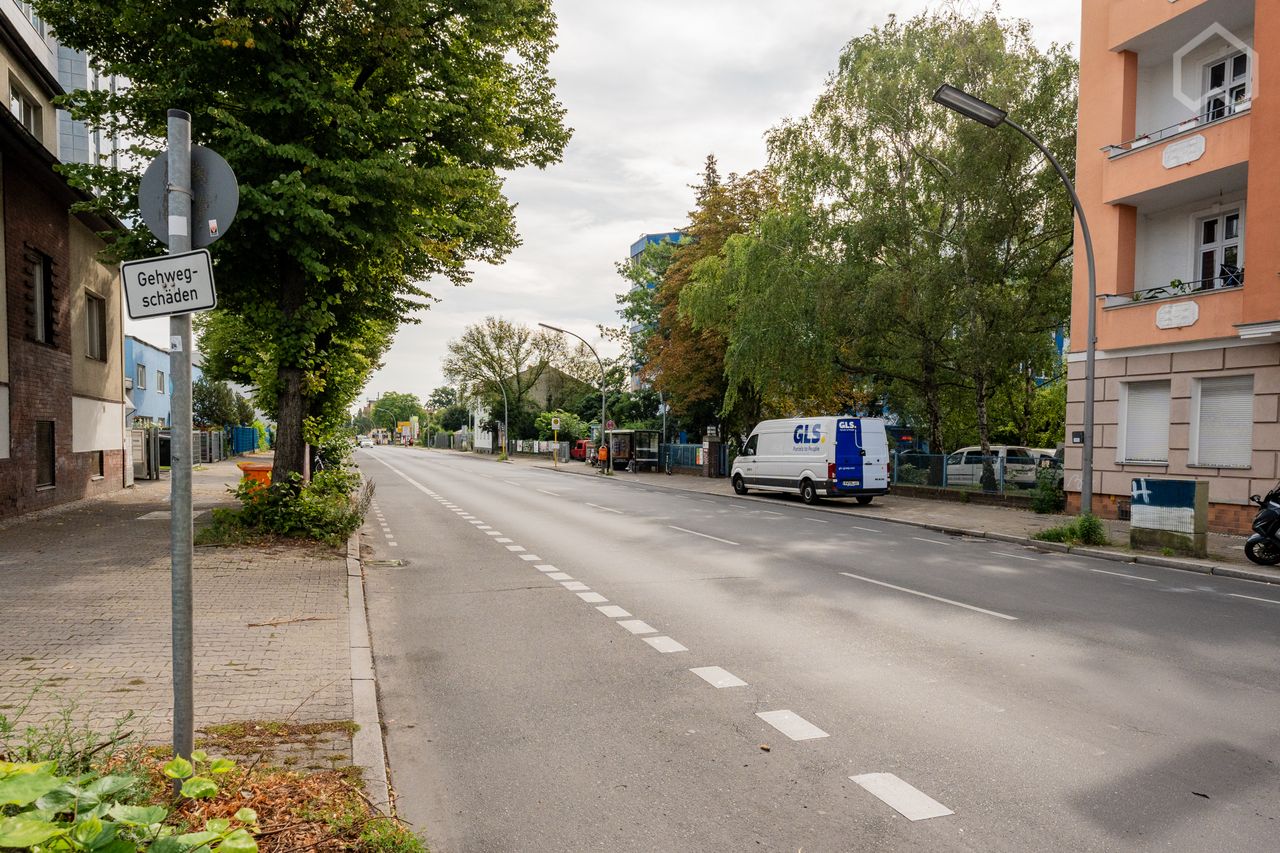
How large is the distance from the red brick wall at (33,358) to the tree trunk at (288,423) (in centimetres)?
540

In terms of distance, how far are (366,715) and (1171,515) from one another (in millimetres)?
12918

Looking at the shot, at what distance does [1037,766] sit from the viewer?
438 centimetres

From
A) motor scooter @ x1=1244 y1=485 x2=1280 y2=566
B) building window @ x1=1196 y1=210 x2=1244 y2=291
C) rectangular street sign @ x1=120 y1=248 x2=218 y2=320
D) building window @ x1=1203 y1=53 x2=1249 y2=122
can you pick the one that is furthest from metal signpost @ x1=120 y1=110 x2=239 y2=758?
building window @ x1=1203 y1=53 x2=1249 y2=122

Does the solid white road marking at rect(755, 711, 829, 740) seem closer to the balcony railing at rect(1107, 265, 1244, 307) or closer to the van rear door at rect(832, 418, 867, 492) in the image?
the balcony railing at rect(1107, 265, 1244, 307)

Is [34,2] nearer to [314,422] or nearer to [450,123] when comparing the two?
[450,123]

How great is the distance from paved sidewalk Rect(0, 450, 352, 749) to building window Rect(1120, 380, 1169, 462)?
654 inches

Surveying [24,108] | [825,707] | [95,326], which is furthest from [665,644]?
[95,326]

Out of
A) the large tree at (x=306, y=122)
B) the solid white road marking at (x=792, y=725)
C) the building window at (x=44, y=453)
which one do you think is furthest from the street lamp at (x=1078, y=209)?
the building window at (x=44, y=453)

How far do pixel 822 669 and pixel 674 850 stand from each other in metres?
2.98

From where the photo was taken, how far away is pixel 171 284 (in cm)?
357

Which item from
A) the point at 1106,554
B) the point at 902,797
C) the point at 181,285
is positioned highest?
the point at 181,285

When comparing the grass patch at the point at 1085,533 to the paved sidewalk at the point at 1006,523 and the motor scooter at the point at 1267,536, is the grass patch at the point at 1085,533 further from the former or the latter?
the motor scooter at the point at 1267,536

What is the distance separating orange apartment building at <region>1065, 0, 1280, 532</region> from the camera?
48.8 ft

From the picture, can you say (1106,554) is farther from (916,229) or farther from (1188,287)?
(916,229)
